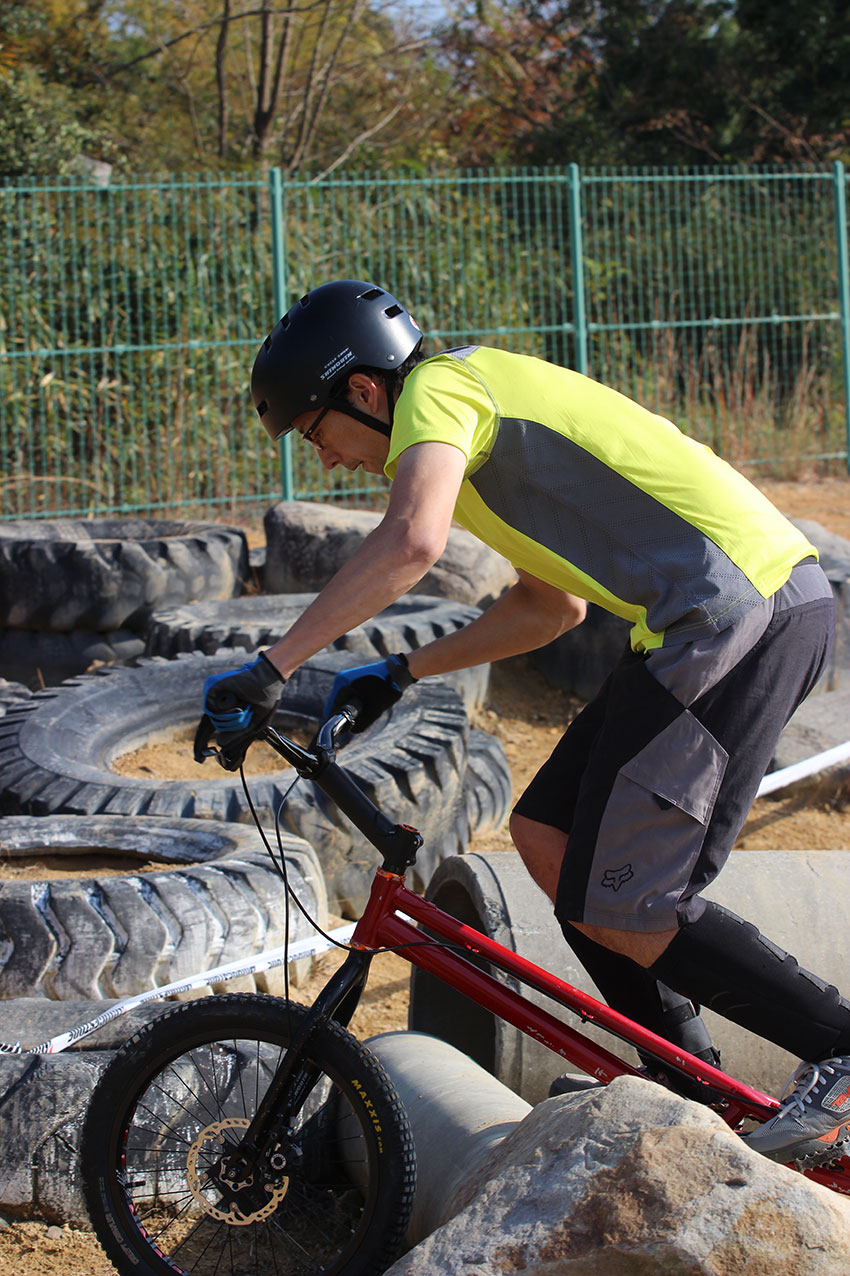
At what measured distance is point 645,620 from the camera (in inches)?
87.4

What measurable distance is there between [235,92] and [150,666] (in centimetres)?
1617

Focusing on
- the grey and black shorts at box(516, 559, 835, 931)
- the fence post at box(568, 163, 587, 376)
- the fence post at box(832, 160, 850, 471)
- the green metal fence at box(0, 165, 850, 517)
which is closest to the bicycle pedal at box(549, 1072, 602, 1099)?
the grey and black shorts at box(516, 559, 835, 931)

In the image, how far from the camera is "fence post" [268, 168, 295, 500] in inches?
397

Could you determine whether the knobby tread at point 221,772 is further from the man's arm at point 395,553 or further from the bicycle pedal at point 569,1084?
the man's arm at point 395,553

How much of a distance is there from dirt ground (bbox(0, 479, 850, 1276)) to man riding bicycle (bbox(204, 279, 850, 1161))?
112 cm

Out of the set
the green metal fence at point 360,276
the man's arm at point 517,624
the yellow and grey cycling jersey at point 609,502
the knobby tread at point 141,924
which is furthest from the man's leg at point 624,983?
the green metal fence at point 360,276

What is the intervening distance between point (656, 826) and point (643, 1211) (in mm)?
649

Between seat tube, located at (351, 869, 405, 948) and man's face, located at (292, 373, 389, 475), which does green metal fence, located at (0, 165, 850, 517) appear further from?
seat tube, located at (351, 869, 405, 948)

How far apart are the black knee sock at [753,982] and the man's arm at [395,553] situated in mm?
801

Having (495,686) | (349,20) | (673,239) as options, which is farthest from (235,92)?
(495,686)

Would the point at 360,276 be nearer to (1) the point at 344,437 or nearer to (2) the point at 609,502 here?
(1) the point at 344,437

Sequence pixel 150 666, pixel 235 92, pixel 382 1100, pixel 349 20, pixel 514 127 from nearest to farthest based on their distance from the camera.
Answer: pixel 382 1100, pixel 150 666, pixel 349 20, pixel 235 92, pixel 514 127

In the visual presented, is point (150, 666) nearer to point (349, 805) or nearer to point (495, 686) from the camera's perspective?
point (495, 686)

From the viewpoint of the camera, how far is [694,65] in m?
17.6
